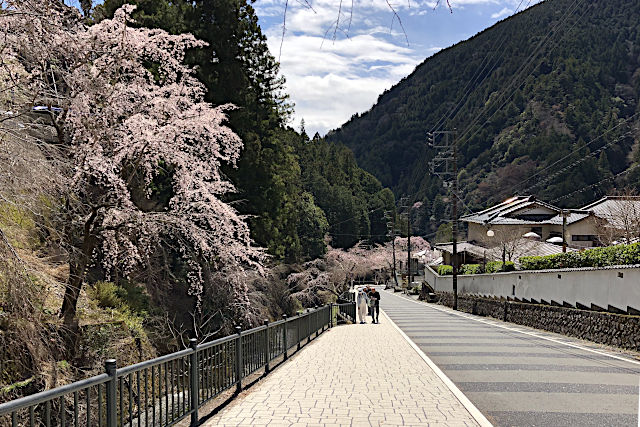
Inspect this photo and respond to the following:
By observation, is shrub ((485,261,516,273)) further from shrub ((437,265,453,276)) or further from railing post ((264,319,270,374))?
railing post ((264,319,270,374))

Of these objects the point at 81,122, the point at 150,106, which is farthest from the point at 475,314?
the point at 81,122

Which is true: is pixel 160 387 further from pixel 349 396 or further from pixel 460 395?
pixel 460 395

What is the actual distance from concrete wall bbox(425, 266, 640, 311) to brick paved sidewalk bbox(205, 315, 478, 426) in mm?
6804

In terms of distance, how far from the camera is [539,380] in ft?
34.3

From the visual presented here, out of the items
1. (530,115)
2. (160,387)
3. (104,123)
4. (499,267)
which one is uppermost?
(530,115)

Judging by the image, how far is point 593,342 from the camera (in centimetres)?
1828

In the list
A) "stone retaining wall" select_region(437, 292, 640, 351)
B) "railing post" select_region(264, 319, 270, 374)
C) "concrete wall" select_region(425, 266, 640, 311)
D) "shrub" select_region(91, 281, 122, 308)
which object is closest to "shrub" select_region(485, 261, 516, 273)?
"concrete wall" select_region(425, 266, 640, 311)

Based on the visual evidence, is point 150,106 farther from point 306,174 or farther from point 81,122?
point 306,174

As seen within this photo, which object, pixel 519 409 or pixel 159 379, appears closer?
pixel 159 379

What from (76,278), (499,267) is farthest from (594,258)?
(499,267)

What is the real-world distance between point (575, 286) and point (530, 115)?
100878mm

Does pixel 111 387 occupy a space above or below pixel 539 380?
above

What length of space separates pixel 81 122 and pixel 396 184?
150 m

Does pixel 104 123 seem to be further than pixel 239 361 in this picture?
Yes
